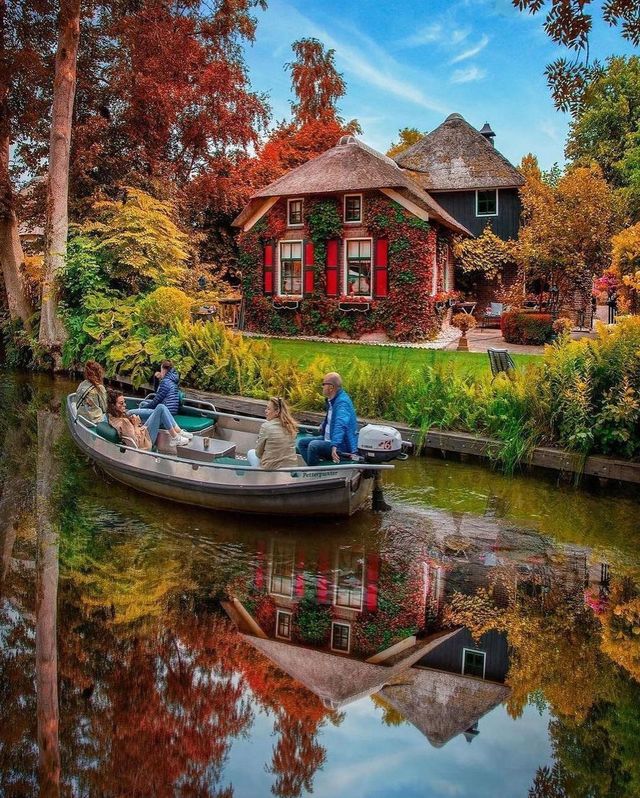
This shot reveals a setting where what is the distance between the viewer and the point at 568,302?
29.8 metres

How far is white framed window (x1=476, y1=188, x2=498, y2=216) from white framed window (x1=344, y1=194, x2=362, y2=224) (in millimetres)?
8403

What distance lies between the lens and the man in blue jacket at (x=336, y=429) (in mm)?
9836

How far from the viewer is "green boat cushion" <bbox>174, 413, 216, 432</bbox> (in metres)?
12.3

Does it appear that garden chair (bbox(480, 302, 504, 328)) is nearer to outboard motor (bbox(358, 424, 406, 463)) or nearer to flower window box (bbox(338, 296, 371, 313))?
flower window box (bbox(338, 296, 371, 313))

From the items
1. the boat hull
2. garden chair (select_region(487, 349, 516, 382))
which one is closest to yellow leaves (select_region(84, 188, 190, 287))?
garden chair (select_region(487, 349, 516, 382))

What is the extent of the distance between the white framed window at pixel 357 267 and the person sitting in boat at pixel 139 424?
14835 mm

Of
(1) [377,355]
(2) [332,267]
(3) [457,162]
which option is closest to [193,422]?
(1) [377,355]

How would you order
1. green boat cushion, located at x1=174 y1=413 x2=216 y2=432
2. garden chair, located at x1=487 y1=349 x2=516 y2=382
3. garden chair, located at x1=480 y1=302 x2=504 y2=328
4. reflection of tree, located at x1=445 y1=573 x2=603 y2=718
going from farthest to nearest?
garden chair, located at x1=480 y1=302 x2=504 y2=328
garden chair, located at x1=487 y1=349 x2=516 y2=382
green boat cushion, located at x1=174 y1=413 x2=216 y2=432
reflection of tree, located at x1=445 y1=573 x2=603 y2=718

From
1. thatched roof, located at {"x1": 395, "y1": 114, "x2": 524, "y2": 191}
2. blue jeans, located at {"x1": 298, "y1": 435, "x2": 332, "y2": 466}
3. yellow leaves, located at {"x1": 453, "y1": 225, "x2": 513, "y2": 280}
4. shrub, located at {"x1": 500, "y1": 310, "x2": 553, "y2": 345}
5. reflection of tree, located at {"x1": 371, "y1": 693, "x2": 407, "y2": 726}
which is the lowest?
reflection of tree, located at {"x1": 371, "y1": 693, "x2": 407, "y2": 726}

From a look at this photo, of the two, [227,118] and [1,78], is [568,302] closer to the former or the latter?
[227,118]

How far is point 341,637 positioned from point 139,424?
5775 millimetres

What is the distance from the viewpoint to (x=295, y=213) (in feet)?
88.5

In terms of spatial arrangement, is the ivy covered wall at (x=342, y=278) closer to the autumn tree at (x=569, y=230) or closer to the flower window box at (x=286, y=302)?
the flower window box at (x=286, y=302)

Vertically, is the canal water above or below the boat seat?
below
